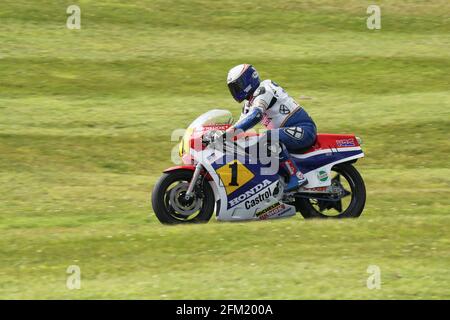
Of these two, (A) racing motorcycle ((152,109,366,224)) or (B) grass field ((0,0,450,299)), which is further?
(A) racing motorcycle ((152,109,366,224))

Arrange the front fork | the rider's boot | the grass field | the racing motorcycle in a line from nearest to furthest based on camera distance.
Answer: the grass field
the front fork
the racing motorcycle
the rider's boot

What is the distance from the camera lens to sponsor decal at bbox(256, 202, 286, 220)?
16.1m

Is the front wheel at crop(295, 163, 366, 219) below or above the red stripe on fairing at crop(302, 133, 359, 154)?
below

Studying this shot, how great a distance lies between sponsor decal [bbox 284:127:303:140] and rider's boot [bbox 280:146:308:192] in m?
0.27

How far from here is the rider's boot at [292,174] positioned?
52.9ft

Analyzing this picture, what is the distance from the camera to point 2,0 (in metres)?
34.4

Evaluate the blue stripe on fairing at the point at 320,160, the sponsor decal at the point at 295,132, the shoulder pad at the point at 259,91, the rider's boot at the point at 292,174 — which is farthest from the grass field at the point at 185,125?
the shoulder pad at the point at 259,91

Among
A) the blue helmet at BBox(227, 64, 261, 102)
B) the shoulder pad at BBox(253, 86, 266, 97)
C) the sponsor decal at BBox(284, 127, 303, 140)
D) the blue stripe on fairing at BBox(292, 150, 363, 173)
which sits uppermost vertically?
the blue helmet at BBox(227, 64, 261, 102)

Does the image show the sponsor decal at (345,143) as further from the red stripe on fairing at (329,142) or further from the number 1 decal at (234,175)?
the number 1 decal at (234,175)

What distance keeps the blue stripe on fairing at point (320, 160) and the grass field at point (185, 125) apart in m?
0.97

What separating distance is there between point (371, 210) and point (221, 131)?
3.22 meters

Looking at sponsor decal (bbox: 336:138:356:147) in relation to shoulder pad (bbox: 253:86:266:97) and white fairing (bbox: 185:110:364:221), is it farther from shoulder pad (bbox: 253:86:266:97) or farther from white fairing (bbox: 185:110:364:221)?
shoulder pad (bbox: 253:86:266:97)

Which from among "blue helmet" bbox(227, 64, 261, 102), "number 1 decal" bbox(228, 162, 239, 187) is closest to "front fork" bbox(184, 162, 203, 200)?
"number 1 decal" bbox(228, 162, 239, 187)
